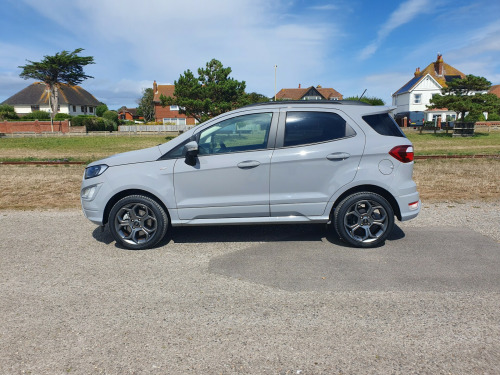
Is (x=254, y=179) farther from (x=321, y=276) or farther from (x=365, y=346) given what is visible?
(x=365, y=346)

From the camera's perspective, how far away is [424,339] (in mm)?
2939

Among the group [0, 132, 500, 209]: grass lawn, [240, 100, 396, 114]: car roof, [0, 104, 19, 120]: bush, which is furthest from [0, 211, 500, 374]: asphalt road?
[0, 104, 19, 120]: bush

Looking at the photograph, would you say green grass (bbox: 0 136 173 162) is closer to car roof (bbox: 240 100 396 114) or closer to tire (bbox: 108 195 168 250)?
tire (bbox: 108 195 168 250)

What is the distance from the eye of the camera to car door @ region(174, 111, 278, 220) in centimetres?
487

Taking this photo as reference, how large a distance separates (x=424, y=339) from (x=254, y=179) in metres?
2.67

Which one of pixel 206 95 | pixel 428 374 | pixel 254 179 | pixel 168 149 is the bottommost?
pixel 428 374

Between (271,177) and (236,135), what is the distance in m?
0.76

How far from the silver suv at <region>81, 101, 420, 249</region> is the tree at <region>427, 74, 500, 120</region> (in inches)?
1433

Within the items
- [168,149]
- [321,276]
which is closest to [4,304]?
[168,149]

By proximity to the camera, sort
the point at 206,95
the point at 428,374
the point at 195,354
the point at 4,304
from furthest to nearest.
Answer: the point at 206,95 → the point at 4,304 → the point at 195,354 → the point at 428,374

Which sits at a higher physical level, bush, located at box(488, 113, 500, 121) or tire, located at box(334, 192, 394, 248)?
bush, located at box(488, 113, 500, 121)

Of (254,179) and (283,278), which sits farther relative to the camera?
(254,179)

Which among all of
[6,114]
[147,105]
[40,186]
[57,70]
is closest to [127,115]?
[147,105]

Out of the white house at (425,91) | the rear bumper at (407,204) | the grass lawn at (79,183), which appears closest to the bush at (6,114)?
the grass lawn at (79,183)
